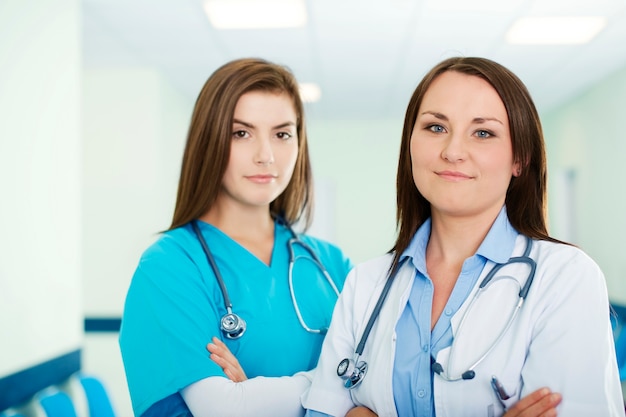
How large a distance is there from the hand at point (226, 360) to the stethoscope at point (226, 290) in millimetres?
38

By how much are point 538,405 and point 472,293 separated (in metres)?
0.22

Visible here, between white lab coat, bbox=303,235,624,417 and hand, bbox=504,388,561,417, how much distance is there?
0.05ft

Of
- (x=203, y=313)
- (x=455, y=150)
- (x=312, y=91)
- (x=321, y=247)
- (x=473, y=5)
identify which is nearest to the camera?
(x=455, y=150)

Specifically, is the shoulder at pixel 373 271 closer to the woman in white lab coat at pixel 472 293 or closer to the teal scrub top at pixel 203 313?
the woman in white lab coat at pixel 472 293

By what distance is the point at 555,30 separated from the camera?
3928 mm

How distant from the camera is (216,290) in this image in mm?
1420

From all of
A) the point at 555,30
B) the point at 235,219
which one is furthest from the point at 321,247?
the point at 555,30

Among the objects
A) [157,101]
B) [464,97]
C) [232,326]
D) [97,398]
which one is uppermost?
[157,101]

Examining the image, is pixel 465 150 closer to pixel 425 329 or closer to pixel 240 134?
pixel 425 329

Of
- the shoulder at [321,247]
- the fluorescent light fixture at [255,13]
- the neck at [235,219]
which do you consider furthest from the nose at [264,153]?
the fluorescent light fixture at [255,13]

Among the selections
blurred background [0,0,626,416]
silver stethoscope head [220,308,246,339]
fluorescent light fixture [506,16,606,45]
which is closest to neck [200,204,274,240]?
silver stethoscope head [220,308,246,339]

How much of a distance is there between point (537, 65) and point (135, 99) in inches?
117

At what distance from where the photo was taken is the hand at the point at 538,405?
0.98 meters

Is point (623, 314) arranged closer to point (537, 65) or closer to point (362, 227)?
point (537, 65)
